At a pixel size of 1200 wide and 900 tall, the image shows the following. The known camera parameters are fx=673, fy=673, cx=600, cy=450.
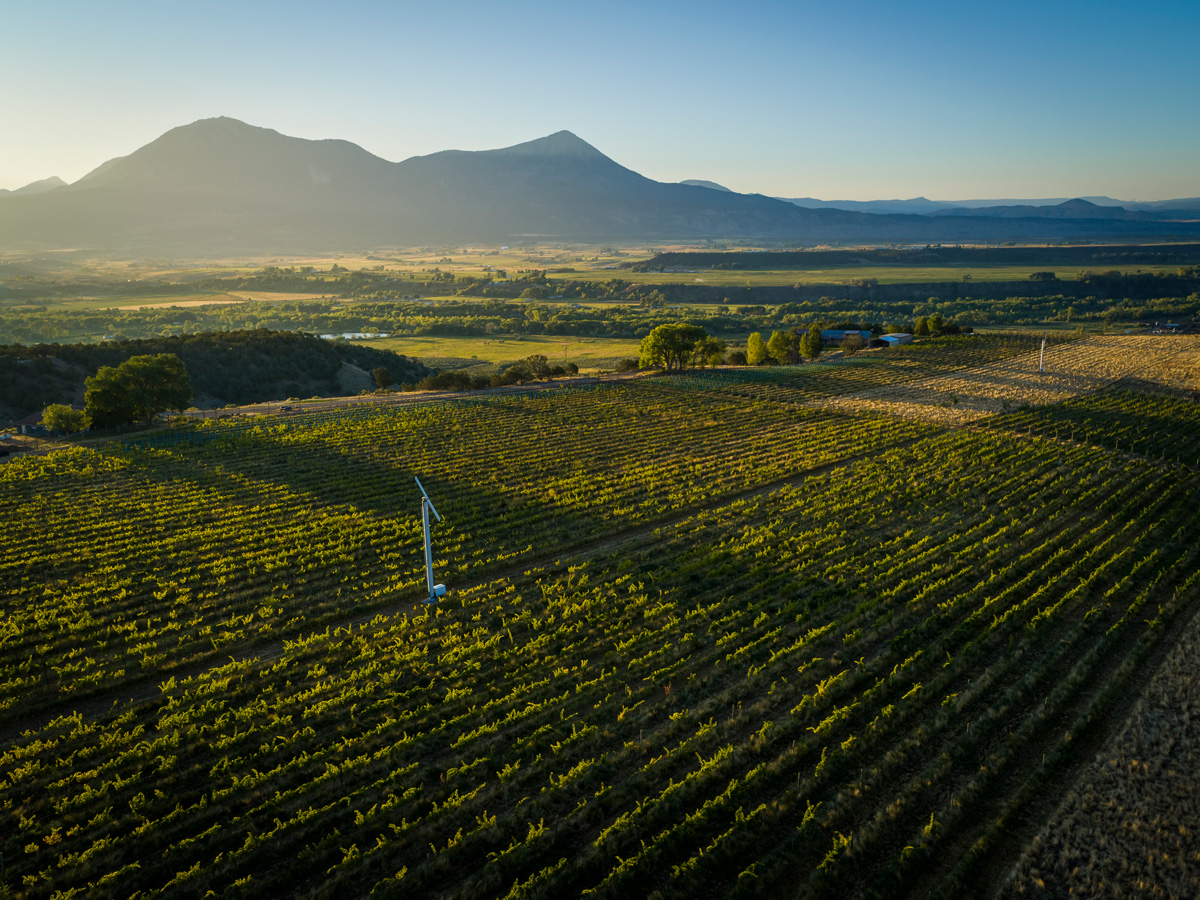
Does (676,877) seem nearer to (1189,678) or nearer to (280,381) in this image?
(1189,678)

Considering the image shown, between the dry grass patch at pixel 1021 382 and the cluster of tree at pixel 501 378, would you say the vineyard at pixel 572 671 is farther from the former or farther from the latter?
the cluster of tree at pixel 501 378

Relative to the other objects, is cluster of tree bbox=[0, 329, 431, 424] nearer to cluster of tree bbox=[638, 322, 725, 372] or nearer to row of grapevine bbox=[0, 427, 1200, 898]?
cluster of tree bbox=[638, 322, 725, 372]

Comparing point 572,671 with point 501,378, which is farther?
point 501,378

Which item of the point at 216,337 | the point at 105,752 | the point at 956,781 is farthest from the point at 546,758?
the point at 216,337

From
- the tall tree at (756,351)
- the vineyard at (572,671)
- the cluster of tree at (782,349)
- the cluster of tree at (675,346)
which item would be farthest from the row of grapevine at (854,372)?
the vineyard at (572,671)

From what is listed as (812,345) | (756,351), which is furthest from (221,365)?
(812,345)

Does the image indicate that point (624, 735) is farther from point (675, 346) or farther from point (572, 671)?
point (675, 346)

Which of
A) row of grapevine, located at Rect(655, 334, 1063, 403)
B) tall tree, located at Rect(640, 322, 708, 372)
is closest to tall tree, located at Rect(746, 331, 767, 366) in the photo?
row of grapevine, located at Rect(655, 334, 1063, 403)
